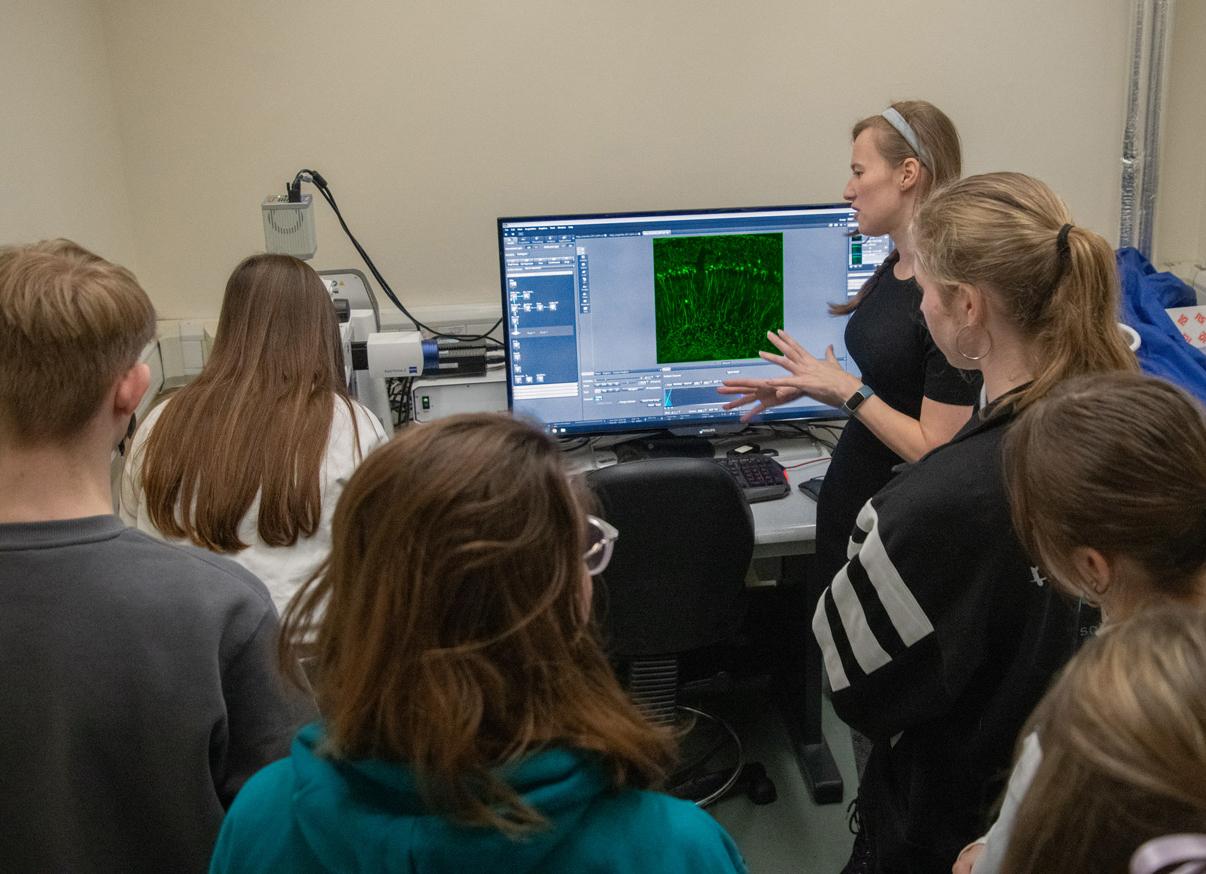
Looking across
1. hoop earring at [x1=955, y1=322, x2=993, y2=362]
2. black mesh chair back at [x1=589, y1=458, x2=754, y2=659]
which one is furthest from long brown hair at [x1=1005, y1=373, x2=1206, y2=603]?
black mesh chair back at [x1=589, y1=458, x2=754, y2=659]

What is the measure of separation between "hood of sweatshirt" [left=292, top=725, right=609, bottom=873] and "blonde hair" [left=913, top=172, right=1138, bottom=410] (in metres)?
0.84

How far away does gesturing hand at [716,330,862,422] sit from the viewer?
219 centimetres

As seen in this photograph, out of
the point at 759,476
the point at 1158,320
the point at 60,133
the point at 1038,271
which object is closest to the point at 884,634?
the point at 1038,271

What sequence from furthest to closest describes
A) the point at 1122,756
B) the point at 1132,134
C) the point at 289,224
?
the point at 1132,134 < the point at 289,224 < the point at 1122,756

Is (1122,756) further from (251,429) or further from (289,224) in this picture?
(289,224)

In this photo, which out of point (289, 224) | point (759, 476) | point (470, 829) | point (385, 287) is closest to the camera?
point (470, 829)

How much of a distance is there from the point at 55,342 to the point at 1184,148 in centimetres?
307

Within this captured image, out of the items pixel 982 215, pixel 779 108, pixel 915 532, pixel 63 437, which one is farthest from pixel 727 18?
pixel 63 437

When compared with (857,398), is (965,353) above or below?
above

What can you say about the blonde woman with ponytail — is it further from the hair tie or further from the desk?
the desk

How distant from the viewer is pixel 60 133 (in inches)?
97.3

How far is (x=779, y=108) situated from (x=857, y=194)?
82 cm

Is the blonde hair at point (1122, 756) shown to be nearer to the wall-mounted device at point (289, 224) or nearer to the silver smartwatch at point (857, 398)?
the silver smartwatch at point (857, 398)

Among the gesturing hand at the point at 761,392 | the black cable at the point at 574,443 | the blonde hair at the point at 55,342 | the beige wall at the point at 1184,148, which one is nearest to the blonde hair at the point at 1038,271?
the gesturing hand at the point at 761,392
